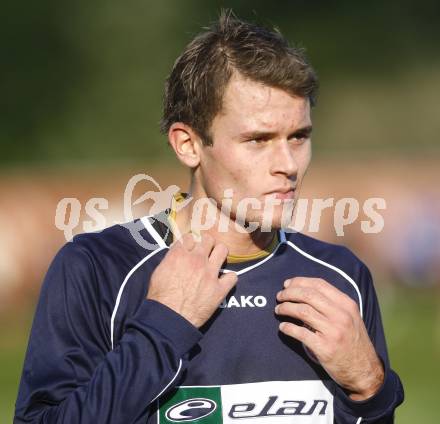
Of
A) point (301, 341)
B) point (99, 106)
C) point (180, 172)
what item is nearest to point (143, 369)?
point (301, 341)

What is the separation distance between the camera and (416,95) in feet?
97.1

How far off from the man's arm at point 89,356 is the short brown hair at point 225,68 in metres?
0.51

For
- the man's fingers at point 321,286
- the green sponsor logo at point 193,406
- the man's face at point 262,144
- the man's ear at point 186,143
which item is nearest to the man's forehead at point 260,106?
the man's face at point 262,144

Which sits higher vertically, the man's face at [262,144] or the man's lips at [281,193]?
the man's face at [262,144]

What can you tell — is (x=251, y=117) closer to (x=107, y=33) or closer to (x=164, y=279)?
(x=164, y=279)

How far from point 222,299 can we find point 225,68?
0.75 metres

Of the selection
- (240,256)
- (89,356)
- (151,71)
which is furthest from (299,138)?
(151,71)

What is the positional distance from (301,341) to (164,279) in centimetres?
46

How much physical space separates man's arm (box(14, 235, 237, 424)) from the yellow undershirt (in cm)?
29

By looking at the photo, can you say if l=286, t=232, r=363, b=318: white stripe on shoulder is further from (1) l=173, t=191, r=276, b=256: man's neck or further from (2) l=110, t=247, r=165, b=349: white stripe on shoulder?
(2) l=110, t=247, r=165, b=349: white stripe on shoulder

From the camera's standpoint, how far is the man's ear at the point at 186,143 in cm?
315

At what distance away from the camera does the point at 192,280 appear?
280 centimetres

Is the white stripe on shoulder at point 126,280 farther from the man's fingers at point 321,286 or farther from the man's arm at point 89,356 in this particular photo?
the man's fingers at point 321,286

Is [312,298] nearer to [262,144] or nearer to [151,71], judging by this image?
[262,144]
